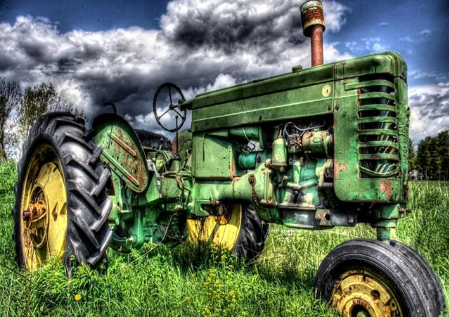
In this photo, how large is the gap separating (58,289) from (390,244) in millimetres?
2323

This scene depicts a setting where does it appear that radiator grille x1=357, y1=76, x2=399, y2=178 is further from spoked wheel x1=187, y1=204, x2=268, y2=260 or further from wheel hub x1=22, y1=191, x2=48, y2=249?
wheel hub x1=22, y1=191, x2=48, y2=249

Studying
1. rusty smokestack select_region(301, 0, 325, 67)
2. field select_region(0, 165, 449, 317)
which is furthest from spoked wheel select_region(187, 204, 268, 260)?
rusty smokestack select_region(301, 0, 325, 67)

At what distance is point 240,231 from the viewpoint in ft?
14.9

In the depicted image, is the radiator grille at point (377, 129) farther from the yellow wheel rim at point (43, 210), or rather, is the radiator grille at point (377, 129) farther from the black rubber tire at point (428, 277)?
the yellow wheel rim at point (43, 210)

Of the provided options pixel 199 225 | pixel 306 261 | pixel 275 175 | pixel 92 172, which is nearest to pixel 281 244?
pixel 306 261

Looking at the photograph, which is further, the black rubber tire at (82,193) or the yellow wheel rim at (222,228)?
the yellow wheel rim at (222,228)

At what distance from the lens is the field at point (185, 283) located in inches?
110

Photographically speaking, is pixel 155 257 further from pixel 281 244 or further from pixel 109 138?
pixel 281 244

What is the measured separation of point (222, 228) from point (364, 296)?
7.76ft

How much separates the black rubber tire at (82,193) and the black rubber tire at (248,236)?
1.82 meters

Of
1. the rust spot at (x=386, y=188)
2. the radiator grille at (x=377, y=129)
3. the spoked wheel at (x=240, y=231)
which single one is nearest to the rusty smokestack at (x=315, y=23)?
the radiator grille at (x=377, y=129)

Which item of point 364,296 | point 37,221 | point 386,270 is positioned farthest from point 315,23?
point 37,221

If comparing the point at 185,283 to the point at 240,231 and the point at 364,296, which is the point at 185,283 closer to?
the point at 240,231

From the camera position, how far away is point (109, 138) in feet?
13.1
